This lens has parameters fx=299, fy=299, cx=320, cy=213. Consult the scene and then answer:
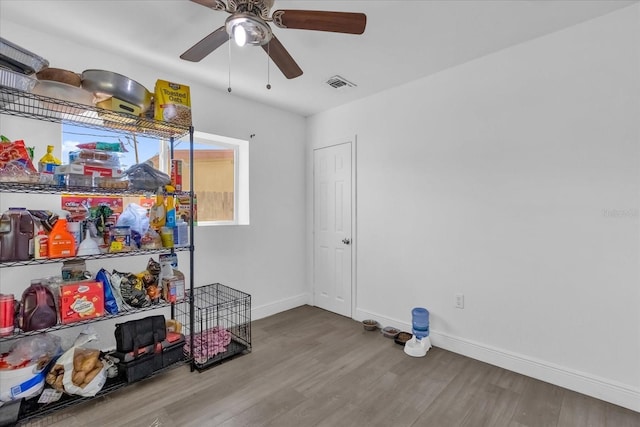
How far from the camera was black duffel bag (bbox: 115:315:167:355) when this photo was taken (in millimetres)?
2070

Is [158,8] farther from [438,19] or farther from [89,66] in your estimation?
[438,19]

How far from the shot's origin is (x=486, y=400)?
200cm

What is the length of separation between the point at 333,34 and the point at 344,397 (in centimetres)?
254

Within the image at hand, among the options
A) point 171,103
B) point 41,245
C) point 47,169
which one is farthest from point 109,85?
point 41,245

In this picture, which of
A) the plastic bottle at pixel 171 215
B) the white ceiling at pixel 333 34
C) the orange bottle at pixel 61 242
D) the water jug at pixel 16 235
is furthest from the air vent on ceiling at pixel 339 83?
the water jug at pixel 16 235

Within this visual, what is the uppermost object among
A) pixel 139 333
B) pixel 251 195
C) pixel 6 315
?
pixel 251 195

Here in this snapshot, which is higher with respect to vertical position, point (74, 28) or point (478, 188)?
point (74, 28)

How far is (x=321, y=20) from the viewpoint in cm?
150

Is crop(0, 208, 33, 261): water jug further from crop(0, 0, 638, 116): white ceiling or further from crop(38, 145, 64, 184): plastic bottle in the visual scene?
crop(0, 0, 638, 116): white ceiling

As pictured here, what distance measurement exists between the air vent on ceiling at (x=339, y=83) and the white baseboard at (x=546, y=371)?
2526mm

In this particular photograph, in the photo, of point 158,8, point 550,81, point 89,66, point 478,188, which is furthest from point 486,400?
point 89,66

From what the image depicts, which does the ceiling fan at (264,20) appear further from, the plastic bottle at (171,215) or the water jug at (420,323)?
the water jug at (420,323)

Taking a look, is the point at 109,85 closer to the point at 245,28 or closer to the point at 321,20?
the point at 245,28

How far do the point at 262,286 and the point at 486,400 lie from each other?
7.84ft
